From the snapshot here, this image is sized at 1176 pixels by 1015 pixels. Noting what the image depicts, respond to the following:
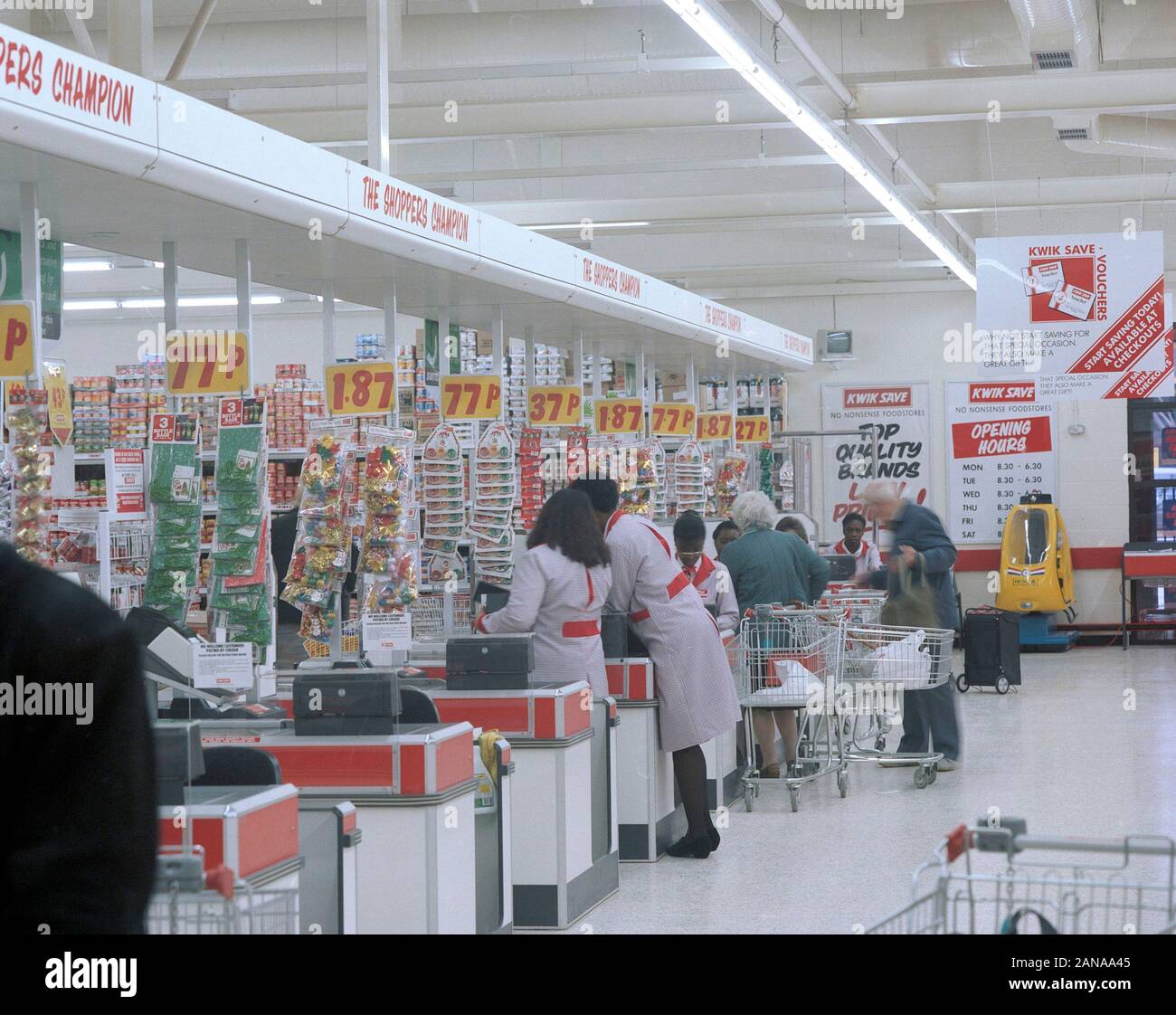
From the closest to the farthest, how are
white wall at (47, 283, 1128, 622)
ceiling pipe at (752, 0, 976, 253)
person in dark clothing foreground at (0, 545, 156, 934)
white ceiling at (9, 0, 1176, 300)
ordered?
person in dark clothing foreground at (0, 545, 156, 934), ceiling pipe at (752, 0, 976, 253), white ceiling at (9, 0, 1176, 300), white wall at (47, 283, 1128, 622)

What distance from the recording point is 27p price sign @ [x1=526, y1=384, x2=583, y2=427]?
9617 mm

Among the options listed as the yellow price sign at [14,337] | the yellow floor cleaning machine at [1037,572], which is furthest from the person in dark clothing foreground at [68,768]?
the yellow floor cleaning machine at [1037,572]

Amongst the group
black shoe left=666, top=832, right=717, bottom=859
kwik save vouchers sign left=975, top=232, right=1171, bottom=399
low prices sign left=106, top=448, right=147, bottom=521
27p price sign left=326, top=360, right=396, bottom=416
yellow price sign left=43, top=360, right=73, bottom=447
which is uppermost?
kwik save vouchers sign left=975, top=232, right=1171, bottom=399

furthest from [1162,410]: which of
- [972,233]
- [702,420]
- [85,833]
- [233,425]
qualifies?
[85,833]

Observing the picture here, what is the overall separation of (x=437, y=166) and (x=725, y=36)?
8.11 meters

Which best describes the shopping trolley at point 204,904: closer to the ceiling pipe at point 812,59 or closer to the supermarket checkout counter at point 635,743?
the supermarket checkout counter at point 635,743

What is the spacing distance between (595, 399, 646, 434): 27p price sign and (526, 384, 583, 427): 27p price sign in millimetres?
1218

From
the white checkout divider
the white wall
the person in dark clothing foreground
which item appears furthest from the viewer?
the white wall

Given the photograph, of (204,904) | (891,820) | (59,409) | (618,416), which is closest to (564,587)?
(59,409)

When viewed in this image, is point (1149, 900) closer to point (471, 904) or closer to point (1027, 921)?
point (471, 904)

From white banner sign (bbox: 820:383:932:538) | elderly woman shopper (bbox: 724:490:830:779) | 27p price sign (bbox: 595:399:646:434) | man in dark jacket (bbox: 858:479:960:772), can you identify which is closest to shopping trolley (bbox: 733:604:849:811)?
elderly woman shopper (bbox: 724:490:830:779)

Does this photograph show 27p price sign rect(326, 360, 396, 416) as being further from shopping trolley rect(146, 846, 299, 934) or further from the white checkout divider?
shopping trolley rect(146, 846, 299, 934)

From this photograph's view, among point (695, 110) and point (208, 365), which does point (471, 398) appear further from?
point (695, 110)

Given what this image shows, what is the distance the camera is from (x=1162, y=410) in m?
17.3
